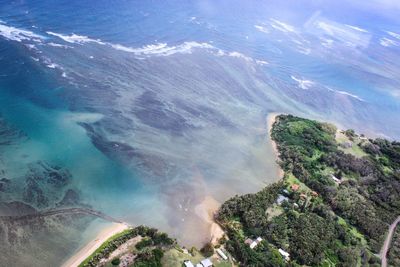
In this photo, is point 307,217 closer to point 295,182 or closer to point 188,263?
point 295,182

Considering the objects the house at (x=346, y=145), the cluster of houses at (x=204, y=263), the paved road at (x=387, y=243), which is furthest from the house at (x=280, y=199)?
the house at (x=346, y=145)

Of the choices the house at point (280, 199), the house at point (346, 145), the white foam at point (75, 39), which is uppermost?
the white foam at point (75, 39)

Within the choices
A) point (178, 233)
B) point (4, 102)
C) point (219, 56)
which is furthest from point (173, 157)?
point (219, 56)

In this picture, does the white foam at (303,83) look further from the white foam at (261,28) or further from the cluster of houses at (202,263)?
the cluster of houses at (202,263)

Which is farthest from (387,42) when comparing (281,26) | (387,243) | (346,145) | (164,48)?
(387,243)

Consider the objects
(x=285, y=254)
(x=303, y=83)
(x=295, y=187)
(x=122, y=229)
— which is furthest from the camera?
(x=303, y=83)

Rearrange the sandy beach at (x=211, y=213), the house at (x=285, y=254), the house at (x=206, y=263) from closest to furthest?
the house at (x=206, y=263), the house at (x=285, y=254), the sandy beach at (x=211, y=213)
